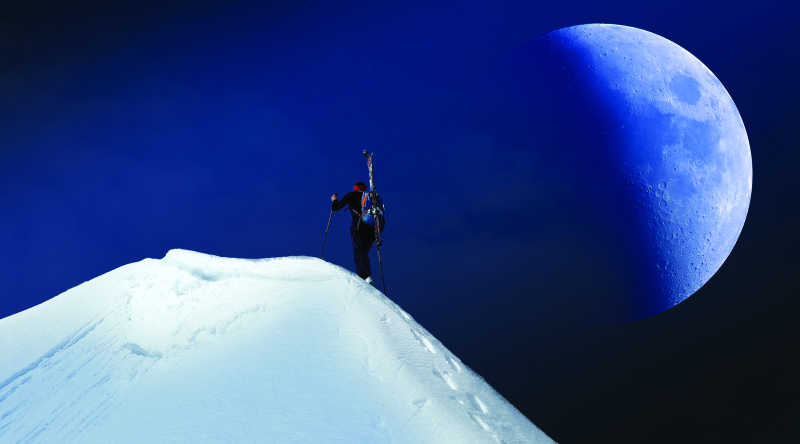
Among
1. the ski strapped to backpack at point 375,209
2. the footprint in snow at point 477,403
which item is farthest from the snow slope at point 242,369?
the ski strapped to backpack at point 375,209

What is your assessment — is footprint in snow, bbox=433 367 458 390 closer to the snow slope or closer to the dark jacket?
the snow slope

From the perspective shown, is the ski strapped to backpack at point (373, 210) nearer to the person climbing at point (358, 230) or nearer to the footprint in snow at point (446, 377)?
the person climbing at point (358, 230)

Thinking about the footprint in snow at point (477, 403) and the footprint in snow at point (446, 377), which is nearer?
the footprint in snow at point (477, 403)

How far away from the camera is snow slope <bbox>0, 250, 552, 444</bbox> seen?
249 centimetres

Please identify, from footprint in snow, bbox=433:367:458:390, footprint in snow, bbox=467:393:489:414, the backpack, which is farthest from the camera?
the backpack

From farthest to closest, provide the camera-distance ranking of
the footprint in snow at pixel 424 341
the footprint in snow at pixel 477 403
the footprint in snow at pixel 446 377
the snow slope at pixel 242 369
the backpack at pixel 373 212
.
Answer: the backpack at pixel 373 212
the footprint in snow at pixel 424 341
the footprint in snow at pixel 446 377
the footprint in snow at pixel 477 403
the snow slope at pixel 242 369

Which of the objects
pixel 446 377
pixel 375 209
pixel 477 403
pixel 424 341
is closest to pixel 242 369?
pixel 424 341

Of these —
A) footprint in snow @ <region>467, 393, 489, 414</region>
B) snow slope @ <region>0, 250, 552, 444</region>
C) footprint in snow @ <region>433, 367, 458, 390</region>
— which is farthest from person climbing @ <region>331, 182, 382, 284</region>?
footprint in snow @ <region>467, 393, 489, 414</region>

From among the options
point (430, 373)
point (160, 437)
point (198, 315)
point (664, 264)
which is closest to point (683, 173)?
point (664, 264)

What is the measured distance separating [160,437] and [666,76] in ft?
32.8

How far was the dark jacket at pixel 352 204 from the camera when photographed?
7930 mm

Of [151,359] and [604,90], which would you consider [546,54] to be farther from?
[151,359]

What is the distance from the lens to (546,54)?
902 cm

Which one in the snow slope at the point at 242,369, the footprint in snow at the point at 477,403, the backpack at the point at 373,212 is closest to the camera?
the snow slope at the point at 242,369
